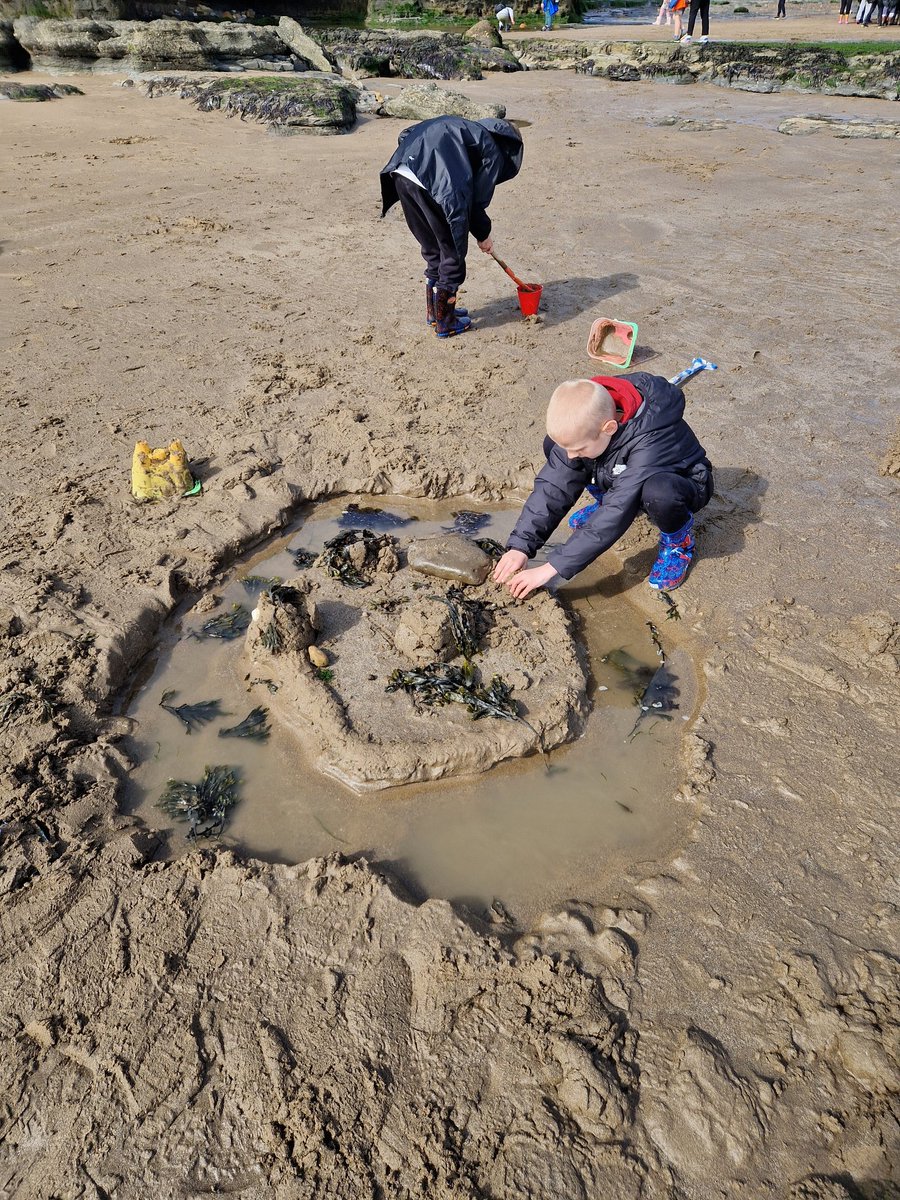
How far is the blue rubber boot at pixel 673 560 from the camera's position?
3400 millimetres

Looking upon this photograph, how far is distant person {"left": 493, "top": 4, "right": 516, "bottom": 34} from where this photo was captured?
23.5 m

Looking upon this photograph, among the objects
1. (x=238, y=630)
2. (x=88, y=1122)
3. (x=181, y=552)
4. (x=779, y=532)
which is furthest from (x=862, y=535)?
(x=88, y=1122)

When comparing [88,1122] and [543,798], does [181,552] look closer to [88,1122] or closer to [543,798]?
[543,798]

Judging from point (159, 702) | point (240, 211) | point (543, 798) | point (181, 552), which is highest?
point (240, 211)

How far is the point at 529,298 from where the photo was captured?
558 centimetres

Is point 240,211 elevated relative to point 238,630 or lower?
elevated

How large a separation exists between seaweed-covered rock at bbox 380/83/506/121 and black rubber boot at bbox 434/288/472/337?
8504 millimetres

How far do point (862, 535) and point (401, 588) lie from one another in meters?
2.37

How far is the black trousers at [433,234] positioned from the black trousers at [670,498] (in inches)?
109

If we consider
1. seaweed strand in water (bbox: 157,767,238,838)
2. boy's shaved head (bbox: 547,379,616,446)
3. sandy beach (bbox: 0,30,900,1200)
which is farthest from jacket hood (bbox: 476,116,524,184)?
seaweed strand in water (bbox: 157,767,238,838)

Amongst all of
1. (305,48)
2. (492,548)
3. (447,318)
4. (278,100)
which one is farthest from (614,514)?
(305,48)

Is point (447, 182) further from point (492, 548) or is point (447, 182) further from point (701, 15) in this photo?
point (701, 15)

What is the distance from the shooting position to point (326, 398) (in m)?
4.66

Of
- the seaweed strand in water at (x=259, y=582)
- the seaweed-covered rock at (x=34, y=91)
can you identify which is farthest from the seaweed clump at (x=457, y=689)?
the seaweed-covered rock at (x=34, y=91)
